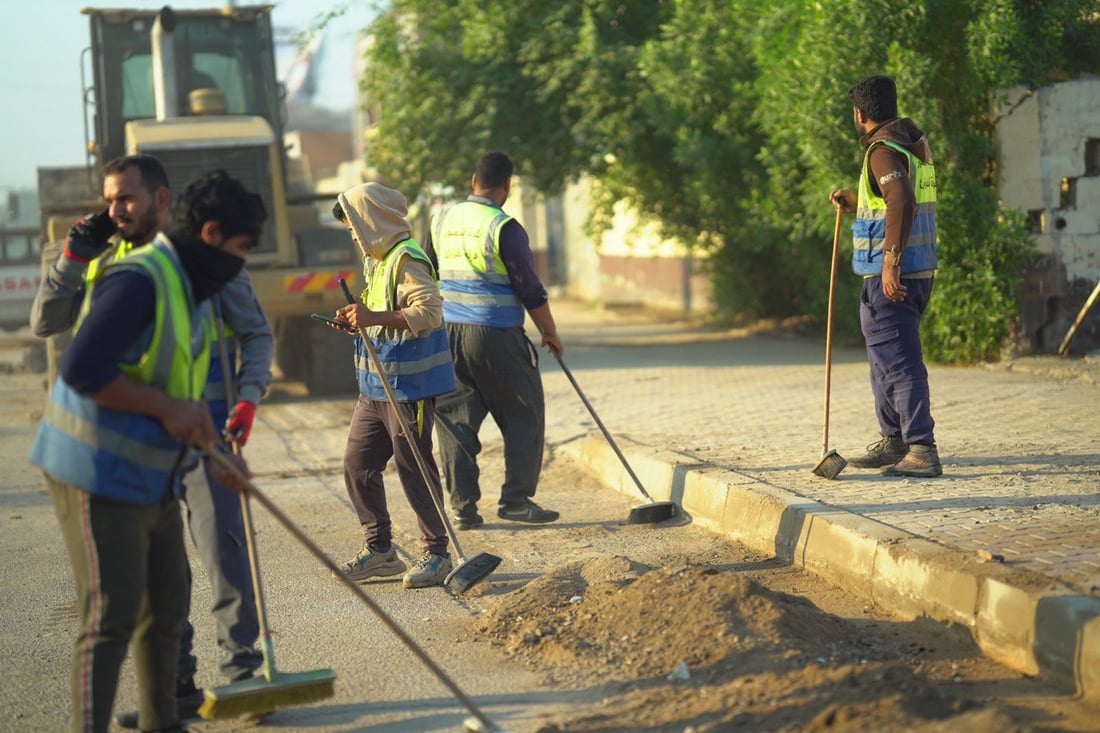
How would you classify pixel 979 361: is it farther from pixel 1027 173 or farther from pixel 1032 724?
pixel 1032 724

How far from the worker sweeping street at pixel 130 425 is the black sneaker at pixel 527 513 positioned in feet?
11.7

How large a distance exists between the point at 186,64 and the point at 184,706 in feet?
34.8

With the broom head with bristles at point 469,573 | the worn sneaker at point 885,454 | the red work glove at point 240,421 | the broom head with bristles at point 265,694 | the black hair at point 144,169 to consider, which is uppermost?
the black hair at point 144,169

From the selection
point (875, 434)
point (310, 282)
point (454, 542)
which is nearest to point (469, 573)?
point (454, 542)

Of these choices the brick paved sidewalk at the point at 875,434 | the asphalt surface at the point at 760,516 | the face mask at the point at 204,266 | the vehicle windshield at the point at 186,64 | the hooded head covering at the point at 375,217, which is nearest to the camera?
the face mask at the point at 204,266

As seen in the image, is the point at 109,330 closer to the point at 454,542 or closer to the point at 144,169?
the point at 144,169

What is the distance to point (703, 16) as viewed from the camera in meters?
13.8

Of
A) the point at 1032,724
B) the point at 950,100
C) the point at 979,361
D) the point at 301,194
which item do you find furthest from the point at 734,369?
the point at 1032,724

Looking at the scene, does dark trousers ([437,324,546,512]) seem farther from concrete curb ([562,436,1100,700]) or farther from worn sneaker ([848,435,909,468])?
worn sneaker ([848,435,909,468])

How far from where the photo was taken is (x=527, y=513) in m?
7.42

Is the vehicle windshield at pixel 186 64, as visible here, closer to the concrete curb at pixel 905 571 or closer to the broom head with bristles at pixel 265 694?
the concrete curb at pixel 905 571

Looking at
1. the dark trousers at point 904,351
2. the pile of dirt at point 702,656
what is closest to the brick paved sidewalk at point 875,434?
the dark trousers at point 904,351

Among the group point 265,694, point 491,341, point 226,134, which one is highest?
point 226,134

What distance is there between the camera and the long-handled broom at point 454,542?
19.3ft
